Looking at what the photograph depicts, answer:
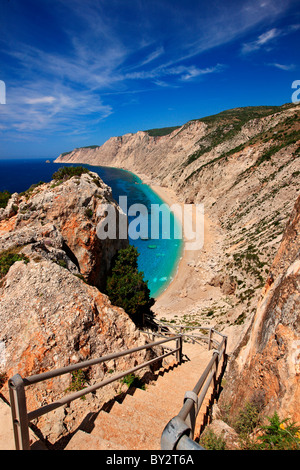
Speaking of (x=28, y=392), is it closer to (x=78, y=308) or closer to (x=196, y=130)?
(x=78, y=308)

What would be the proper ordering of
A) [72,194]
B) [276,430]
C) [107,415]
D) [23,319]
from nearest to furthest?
1. [276,430]
2. [107,415]
3. [23,319]
4. [72,194]

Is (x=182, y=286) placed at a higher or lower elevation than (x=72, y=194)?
lower

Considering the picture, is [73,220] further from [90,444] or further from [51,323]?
[90,444]

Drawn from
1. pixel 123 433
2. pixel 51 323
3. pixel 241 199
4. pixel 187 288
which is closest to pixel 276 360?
pixel 123 433

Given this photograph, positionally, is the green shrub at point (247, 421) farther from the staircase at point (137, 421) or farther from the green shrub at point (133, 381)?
the green shrub at point (133, 381)

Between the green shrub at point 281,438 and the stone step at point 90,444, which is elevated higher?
the stone step at point 90,444

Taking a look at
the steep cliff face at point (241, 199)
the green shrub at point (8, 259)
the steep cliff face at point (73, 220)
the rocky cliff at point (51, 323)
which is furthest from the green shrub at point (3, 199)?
the steep cliff face at point (241, 199)

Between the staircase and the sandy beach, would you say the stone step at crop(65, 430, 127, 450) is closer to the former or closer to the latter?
the staircase
